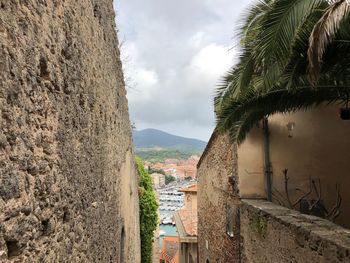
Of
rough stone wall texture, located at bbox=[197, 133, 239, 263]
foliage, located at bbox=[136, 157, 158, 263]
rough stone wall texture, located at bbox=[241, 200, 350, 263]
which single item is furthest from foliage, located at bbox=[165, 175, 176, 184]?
rough stone wall texture, located at bbox=[241, 200, 350, 263]

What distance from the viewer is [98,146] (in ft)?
14.5

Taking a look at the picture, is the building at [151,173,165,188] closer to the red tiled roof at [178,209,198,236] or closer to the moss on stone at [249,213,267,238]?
the red tiled roof at [178,209,198,236]

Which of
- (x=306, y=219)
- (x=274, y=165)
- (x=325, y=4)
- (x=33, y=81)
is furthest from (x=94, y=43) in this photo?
(x=274, y=165)

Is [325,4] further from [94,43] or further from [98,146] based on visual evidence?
[98,146]

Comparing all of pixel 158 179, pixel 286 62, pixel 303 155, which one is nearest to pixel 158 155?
pixel 158 179

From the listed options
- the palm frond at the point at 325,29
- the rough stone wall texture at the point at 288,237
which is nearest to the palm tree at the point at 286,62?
the palm frond at the point at 325,29

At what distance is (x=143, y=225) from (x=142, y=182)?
1.61 m

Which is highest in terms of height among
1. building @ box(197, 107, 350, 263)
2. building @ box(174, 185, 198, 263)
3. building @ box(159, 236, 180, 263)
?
building @ box(197, 107, 350, 263)

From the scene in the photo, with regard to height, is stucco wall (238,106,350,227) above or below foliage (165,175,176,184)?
above

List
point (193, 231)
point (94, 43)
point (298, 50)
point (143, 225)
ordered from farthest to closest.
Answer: point (193, 231) → point (143, 225) → point (298, 50) → point (94, 43)

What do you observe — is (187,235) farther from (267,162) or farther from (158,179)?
(158,179)

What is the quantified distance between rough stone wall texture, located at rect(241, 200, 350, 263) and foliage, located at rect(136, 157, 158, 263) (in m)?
5.96

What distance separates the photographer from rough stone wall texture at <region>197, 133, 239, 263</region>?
8.56 meters

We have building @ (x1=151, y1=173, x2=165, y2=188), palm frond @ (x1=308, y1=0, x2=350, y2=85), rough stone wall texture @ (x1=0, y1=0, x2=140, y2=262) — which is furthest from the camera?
building @ (x1=151, y1=173, x2=165, y2=188)
